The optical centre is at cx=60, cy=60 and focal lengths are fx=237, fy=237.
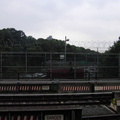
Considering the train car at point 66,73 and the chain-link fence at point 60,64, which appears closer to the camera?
the chain-link fence at point 60,64

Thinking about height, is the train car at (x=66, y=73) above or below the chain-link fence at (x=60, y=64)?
below

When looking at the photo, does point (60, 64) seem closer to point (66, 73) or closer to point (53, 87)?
point (66, 73)

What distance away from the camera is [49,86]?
48.4ft

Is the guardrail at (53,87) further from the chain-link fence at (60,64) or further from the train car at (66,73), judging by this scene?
the train car at (66,73)

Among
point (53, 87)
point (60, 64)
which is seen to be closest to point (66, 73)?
point (60, 64)

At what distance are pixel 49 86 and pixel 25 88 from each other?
4.88ft

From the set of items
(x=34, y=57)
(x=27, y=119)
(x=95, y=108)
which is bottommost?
(x=95, y=108)

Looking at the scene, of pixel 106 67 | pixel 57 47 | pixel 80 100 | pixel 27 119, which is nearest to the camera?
pixel 27 119

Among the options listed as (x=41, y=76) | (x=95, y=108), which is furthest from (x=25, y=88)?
(x=41, y=76)

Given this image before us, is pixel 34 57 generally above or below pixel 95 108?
above

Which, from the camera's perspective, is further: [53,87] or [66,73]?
[66,73]

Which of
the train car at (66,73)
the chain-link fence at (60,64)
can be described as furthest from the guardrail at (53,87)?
the train car at (66,73)

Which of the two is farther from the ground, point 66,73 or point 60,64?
point 60,64

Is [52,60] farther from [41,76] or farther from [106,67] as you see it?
[106,67]
